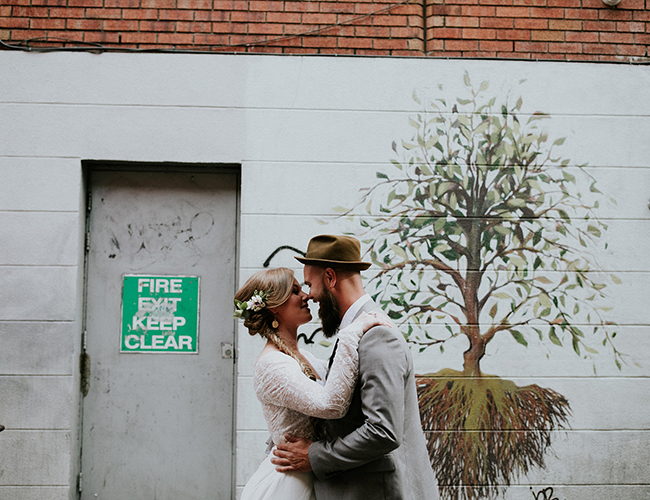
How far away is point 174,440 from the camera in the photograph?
3.92 metres

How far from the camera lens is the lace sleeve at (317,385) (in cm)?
207

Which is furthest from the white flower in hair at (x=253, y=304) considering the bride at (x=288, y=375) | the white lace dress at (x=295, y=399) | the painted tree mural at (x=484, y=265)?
the painted tree mural at (x=484, y=265)

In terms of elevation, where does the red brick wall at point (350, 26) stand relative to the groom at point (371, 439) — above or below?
above

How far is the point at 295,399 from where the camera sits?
214 centimetres

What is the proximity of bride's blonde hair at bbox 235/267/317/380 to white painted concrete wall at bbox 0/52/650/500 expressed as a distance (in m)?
1.41

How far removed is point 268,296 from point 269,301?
2 centimetres

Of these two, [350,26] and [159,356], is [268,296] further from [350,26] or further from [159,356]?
[350,26]

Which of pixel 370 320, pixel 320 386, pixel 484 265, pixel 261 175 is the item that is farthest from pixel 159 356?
pixel 484 265

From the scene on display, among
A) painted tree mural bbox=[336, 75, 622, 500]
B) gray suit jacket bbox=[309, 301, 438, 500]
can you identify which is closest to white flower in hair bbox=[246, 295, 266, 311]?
gray suit jacket bbox=[309, 301, 438, 500]

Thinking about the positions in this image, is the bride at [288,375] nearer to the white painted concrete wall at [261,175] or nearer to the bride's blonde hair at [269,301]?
the bride's blonde hair at [269,301]

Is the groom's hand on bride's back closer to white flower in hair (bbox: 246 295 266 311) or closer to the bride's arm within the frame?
the bride's arm

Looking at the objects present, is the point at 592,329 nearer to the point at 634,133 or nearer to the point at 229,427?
the point at 634,133

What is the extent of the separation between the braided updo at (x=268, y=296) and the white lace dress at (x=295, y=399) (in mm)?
143

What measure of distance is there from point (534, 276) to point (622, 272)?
0.66 m
